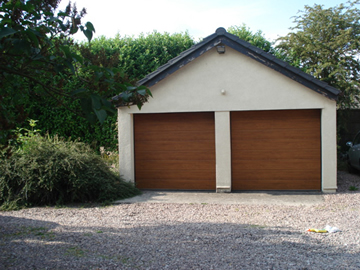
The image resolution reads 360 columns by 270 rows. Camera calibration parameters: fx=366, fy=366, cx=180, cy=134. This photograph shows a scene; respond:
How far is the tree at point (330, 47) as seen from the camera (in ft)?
46.4

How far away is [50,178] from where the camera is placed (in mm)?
8664

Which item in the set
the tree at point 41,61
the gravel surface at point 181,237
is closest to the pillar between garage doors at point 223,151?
the gravel surface at point 181,237

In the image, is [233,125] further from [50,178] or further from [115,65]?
[50,178]

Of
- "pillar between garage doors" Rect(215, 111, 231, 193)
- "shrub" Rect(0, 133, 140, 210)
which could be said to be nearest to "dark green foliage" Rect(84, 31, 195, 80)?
"pillar between garage doors" Rect(215, 111, 231, 193)

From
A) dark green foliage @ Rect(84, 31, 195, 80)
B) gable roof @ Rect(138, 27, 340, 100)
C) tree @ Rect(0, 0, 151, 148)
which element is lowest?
tree @ Rect(0, 0, 151, 148)

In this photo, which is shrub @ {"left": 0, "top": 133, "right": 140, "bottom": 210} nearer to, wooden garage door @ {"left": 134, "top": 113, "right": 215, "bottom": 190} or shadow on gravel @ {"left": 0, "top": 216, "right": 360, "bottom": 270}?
wooden garage door @ {"left": 134, "top": 113, "right": 215, "bottom": 190}

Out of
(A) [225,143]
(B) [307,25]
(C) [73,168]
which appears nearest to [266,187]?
(A) [225,143]

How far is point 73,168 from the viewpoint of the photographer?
891 cm

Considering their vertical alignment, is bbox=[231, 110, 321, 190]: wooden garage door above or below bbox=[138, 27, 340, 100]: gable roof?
below

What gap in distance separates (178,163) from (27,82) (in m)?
6.63

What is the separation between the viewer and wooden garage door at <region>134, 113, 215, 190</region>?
34.9ft

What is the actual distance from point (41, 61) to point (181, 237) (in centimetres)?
374

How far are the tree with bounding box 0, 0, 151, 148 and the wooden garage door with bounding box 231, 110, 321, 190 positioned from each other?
6725 millimetres

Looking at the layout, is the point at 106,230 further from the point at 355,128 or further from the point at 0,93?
the point at 355,128
